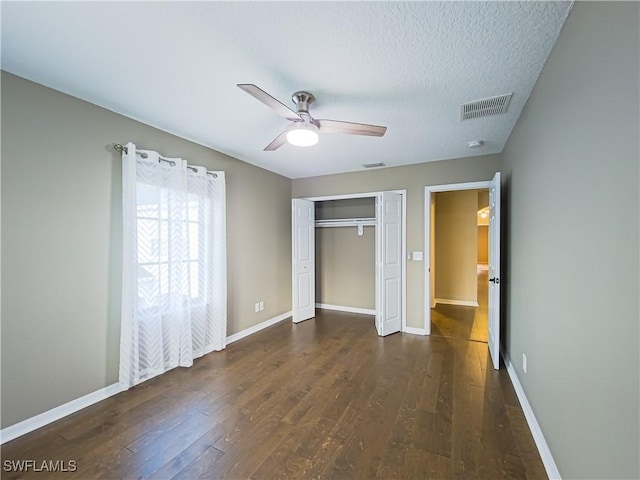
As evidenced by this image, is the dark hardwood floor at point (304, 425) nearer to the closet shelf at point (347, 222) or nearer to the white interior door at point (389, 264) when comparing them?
the white interior door at point (389, 264)

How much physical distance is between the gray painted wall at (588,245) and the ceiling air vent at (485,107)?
0.25 metres

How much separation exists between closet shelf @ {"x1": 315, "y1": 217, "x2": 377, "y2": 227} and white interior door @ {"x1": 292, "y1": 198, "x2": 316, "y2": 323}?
→ 1.88 feet

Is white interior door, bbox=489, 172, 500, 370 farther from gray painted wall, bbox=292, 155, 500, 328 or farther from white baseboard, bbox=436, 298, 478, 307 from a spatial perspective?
white baseboard, bbox=436, 298, 478, 307

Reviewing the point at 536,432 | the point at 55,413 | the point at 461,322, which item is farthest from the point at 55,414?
the point at 461,322

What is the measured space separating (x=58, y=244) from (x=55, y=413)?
1.32 metres

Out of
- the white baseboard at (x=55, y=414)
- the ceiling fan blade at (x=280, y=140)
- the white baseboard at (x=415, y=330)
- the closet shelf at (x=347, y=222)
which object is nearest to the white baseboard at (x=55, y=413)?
the white baseboard at (x=55, y=414)

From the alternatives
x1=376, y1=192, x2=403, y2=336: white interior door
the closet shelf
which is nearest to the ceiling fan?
x1=376, y1=192, x2=403, y2=336: white interior door

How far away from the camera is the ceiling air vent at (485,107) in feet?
7.43

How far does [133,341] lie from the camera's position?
2592 mm

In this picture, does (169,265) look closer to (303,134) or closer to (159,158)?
(159,158)

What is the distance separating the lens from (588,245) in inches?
48.2

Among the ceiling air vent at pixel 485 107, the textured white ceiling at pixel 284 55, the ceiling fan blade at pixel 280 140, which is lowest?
the ceiling fan blade at pixel 280 140

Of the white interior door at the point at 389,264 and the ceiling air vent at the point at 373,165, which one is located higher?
the ceiling air vent at the point at 373,165

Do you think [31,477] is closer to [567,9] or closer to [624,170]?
[624,170]
